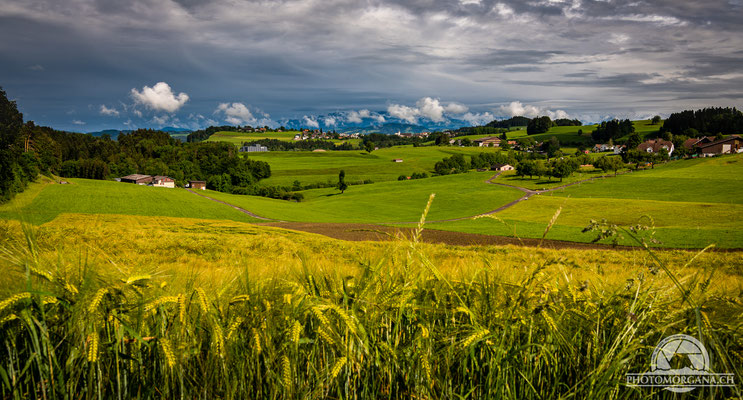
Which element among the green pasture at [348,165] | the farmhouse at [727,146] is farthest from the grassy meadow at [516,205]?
the green pasture at [348,165]

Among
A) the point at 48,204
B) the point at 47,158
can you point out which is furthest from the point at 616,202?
the point at 47,158

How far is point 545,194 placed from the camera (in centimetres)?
8175

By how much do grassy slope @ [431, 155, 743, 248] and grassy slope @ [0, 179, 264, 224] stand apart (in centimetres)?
4039

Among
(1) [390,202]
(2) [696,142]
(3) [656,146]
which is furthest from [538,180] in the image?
(2) [696,142]

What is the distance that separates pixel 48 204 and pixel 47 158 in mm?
63016

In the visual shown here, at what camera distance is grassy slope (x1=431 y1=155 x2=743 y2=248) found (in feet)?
143

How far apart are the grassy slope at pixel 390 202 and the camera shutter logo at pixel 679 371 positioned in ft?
213

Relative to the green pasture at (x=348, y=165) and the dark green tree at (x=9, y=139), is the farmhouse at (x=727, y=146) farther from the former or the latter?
the dark green tree at (x=9, y=139)

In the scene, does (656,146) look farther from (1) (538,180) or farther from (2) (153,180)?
(2) (153,180)

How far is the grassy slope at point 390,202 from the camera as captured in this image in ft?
238

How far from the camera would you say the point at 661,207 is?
198 feet

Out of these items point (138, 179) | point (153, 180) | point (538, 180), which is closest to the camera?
point (538, 180)

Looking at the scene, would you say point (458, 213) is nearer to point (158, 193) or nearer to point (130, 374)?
point (158, 193)

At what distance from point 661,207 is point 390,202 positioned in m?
49.8
